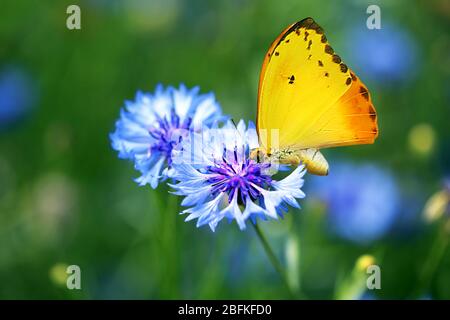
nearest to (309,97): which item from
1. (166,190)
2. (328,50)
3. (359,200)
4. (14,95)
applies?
(328,50)

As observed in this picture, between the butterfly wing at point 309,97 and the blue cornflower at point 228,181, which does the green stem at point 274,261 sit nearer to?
the blue cornflower at point 228,181

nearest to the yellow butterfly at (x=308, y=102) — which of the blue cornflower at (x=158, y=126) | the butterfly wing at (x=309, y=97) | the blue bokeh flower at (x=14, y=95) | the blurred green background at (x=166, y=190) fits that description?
the butterfly wing at (x=309, y=97)

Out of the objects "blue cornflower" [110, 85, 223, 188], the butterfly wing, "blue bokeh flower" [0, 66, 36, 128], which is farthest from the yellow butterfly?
"blue bokeh flower" [0, 66, 36, 128]

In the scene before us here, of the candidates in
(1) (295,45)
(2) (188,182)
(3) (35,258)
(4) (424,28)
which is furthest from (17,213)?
(4) (424,28)

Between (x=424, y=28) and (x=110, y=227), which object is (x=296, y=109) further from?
(x=424, y=28)

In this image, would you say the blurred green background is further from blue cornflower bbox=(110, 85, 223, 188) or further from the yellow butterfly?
the yellow butterfly

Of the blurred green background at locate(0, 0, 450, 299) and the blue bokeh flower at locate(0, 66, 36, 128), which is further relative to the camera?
the blue bokeh flower at locate(0, 66, 36, 128)

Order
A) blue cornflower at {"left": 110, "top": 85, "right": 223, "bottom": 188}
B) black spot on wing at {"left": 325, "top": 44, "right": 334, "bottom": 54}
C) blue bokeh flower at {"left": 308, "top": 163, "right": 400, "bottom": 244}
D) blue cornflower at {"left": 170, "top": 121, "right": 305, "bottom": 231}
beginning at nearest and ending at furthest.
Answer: blue cornflower at {"left": 170, "top": 121, "right": 305, "bottom": 231}, black spot on wing at {"left": 325, "top": 44, "right": 334, "bottom": 54}, blue cornflower at {"left": 110, "top": 85, "right": 223, "bottom": 188}, blue bokeh flower at {"left": 308, "top": 163, "right": 400, "bottom": 244}

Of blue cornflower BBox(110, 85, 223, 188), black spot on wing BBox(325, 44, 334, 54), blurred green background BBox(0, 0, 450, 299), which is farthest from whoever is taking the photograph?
blurred green background BBox(0, 0, 450, 299)
